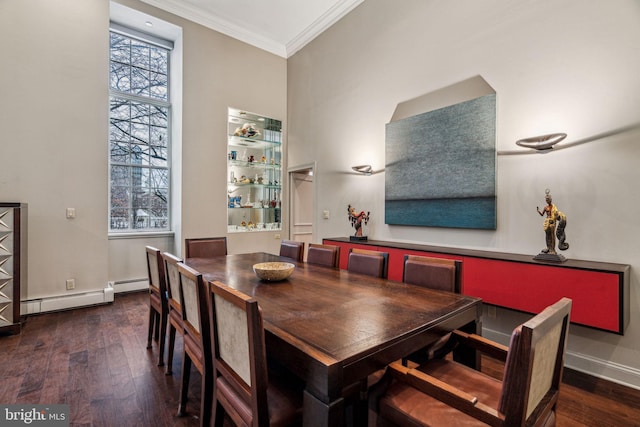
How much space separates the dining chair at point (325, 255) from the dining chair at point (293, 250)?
0.19m

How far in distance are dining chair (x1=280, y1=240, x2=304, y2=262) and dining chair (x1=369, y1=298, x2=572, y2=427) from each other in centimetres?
185

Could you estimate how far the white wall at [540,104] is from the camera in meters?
2.20

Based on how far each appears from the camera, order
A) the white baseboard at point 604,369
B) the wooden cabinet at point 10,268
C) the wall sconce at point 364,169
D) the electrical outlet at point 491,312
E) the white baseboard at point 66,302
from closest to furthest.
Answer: the white baseboard at point 604,369 → the electrical outlet at point 491,312 → the wooden cabinet at point 10,268 → the white baseboard at point 66,302 → the wall sconce at point 364,169

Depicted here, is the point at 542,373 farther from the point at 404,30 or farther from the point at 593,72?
the point at 404,30

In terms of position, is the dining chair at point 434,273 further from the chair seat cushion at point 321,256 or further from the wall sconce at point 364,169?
the wall sconce at point 364,169

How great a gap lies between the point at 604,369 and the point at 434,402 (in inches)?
78.9

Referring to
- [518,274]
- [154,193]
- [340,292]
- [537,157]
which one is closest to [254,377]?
[340,292]

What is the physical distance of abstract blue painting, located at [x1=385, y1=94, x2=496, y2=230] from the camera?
9.51 feet

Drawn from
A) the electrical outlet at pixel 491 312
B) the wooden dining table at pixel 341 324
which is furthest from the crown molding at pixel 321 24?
the electrical outlet at pixel 491 312

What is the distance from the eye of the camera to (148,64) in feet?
15.9

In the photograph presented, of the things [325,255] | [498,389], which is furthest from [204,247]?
[498,389]

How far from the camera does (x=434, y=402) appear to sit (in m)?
1.23

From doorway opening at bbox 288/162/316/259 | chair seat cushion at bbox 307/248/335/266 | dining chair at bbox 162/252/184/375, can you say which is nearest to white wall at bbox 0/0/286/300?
doorway opening at bbox 288/162/316/259

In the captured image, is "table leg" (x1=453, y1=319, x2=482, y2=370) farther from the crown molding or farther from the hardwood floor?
the crown molding
